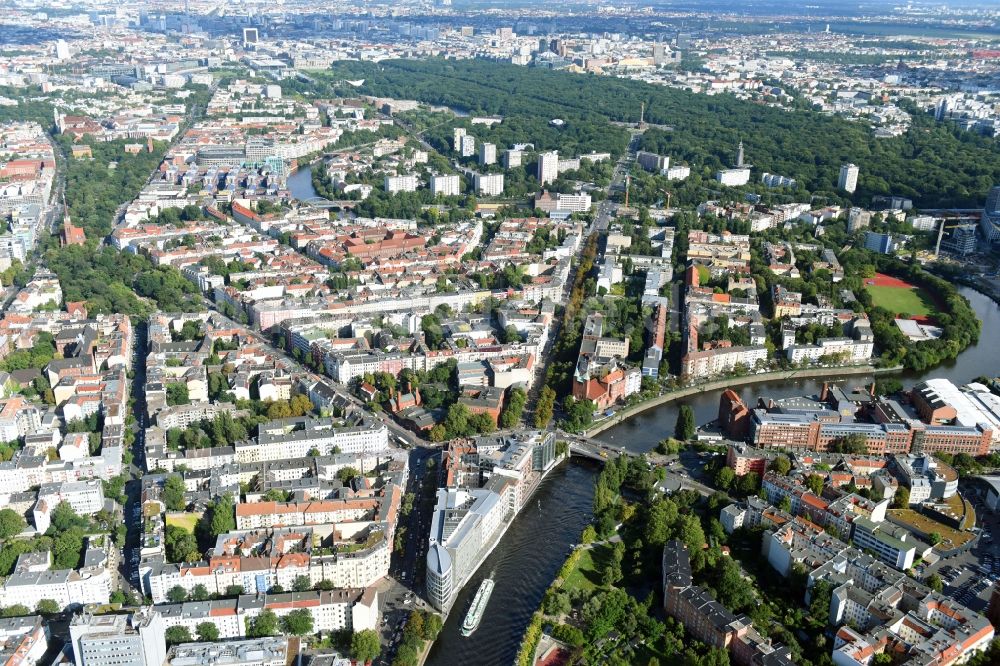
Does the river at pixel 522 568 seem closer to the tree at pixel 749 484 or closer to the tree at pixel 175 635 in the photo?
the tree at pixel 749 484

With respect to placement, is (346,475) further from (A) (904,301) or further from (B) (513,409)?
(A) (904,301)

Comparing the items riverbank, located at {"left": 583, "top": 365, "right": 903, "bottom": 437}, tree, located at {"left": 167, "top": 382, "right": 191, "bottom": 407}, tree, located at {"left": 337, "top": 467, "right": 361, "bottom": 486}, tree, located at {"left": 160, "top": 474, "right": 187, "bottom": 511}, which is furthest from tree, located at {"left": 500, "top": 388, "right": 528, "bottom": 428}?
tree, located at {"left": 167, "top": 382, "right": 191, "bottom": 407}

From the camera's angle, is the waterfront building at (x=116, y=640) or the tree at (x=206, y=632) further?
the tree at (x=206, y=632)

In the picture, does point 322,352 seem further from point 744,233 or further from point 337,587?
point 744,233

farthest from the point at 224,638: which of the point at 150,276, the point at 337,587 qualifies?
the point at 150,276

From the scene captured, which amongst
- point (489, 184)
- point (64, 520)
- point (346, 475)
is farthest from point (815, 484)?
point (489, 184)

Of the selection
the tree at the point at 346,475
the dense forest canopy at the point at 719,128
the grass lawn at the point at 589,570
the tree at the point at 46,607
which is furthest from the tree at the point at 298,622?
the dense forest canopy at the point at 719,128
